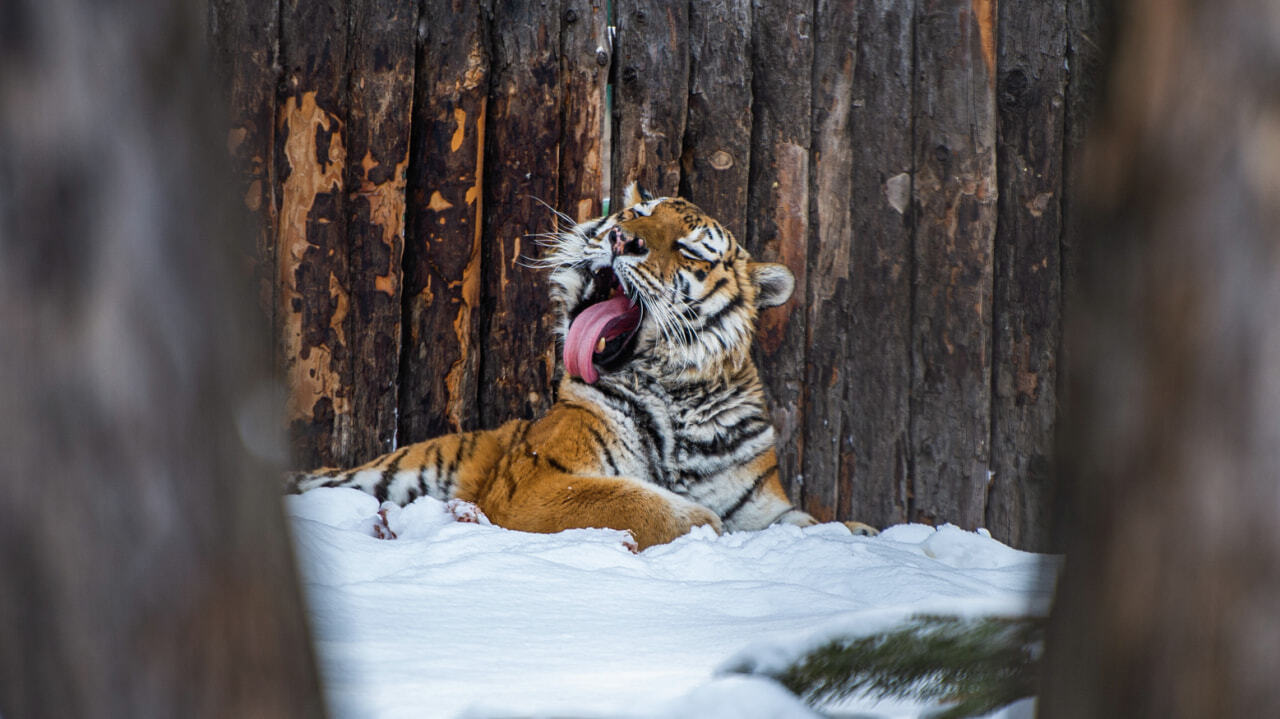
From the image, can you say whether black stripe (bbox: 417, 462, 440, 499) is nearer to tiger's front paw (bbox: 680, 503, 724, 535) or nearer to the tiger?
the tiger

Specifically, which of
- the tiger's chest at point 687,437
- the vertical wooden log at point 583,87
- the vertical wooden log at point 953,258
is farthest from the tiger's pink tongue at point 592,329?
the vertical wooden log at point 953,258

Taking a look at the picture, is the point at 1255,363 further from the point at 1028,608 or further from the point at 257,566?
the point at 257,566

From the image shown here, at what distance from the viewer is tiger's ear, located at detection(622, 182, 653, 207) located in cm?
416

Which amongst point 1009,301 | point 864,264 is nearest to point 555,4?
point 864,264

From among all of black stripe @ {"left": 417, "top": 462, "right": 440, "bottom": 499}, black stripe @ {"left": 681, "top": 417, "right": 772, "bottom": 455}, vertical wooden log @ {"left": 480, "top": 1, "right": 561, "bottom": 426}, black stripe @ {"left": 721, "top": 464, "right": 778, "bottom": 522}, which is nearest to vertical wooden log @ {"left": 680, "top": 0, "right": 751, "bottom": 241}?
vertical wooden log @ {"left": 480, "top": 1, "right": 561, "bottom": 426}

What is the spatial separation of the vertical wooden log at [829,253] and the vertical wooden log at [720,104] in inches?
13.2

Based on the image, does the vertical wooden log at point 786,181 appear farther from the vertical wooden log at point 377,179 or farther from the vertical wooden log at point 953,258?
the vertical wooden log at point 377,179

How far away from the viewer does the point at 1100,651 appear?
749 millimetres

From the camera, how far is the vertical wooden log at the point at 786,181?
4332mm

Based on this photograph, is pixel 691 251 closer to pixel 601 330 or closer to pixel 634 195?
pixel 634 195

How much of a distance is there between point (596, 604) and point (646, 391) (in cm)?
184

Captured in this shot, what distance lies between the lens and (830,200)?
4352mm

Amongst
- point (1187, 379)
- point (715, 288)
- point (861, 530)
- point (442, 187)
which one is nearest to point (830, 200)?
point (715, 288)

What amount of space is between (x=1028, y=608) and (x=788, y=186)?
3.30 meters
